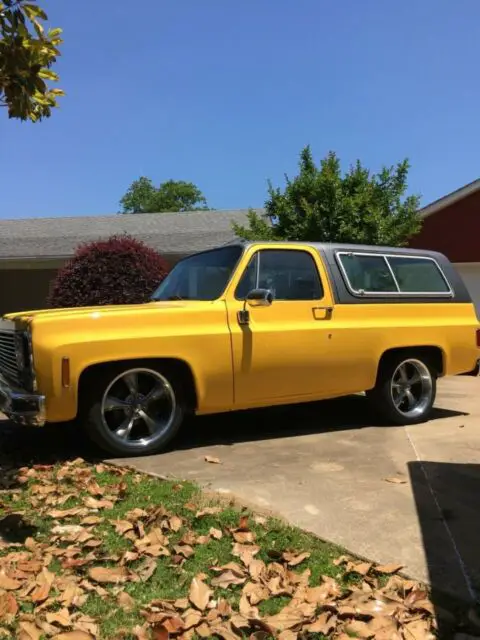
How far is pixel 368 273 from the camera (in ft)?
20.9

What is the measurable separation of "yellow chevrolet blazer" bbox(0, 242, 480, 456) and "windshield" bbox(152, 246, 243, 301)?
0.05 ft

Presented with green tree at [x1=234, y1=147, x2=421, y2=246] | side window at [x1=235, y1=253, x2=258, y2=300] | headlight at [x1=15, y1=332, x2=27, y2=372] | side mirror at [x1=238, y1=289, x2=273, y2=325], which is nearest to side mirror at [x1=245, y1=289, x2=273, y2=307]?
side mirror at [x1=238, y1=289, x2=273, y2=325]

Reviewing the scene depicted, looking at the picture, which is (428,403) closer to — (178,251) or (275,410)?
(275,410)

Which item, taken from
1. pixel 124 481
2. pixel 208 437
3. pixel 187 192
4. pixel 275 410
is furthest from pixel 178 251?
pixel 187 192

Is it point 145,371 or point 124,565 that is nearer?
point 124,565

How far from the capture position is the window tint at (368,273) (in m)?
6.22

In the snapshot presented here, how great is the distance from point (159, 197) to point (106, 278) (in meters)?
59.1

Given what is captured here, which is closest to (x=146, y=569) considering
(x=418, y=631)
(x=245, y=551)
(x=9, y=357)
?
(x=245, y=551)

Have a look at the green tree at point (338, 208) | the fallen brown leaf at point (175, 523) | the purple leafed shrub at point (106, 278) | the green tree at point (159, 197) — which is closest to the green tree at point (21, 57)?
the fallen brown leaf at point (175, 523)

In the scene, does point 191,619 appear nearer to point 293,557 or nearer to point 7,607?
point 293,557

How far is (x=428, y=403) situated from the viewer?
6.62 metres

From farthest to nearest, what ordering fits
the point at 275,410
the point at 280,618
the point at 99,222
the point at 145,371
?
the point at 99,222, the point at 275,410, the point at 145,371, the point at 280,618

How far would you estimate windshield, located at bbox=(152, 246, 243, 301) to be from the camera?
5.64 metres

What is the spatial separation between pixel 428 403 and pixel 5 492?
4.42 m
